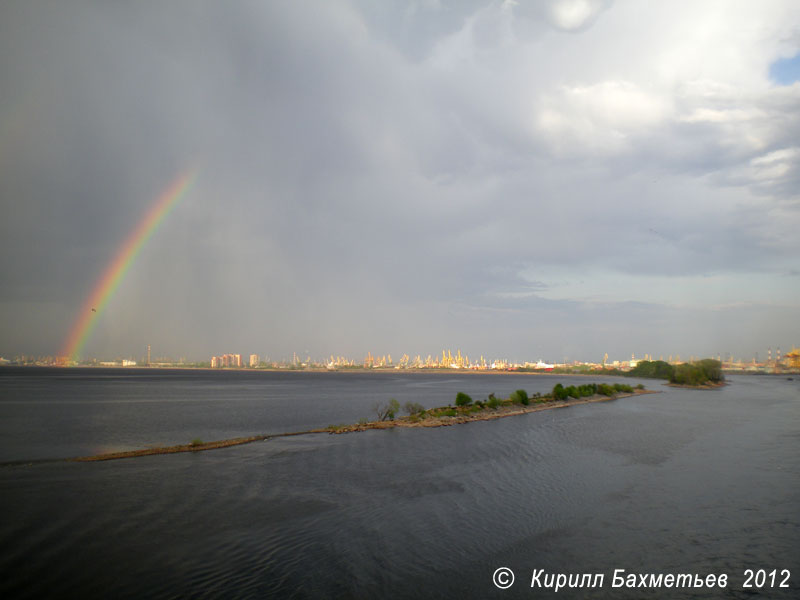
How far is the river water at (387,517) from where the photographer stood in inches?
412

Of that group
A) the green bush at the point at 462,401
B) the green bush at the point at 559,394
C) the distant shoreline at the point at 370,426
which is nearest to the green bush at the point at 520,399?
the distant shoreline at the point at 370,426

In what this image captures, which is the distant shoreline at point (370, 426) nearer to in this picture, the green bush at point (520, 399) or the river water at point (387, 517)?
the green bush at point (520, 399)

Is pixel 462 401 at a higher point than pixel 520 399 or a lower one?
higher

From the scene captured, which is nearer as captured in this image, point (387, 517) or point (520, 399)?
point (387, 517)

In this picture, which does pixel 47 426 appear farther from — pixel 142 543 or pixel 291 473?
pixel 142 543

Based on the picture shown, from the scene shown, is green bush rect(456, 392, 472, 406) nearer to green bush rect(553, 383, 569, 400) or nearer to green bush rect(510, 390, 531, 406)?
green bush rect(510, 390, 531, 406)

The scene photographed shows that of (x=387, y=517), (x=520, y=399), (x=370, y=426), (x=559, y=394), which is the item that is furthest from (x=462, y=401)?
(x=387, y=517)

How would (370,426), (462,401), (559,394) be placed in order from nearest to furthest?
(370,426) < (462,401) < (559,394)

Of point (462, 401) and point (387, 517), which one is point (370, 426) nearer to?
point (462, 401)

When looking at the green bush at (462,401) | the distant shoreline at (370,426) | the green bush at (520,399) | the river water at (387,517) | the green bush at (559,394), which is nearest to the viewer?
the river water at (387,517)

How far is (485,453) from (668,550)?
14.3 metres

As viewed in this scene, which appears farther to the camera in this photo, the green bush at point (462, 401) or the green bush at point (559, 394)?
the green bush at point (559, 394)

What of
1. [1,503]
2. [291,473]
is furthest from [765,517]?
[1,503]

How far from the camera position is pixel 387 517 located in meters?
15.0
